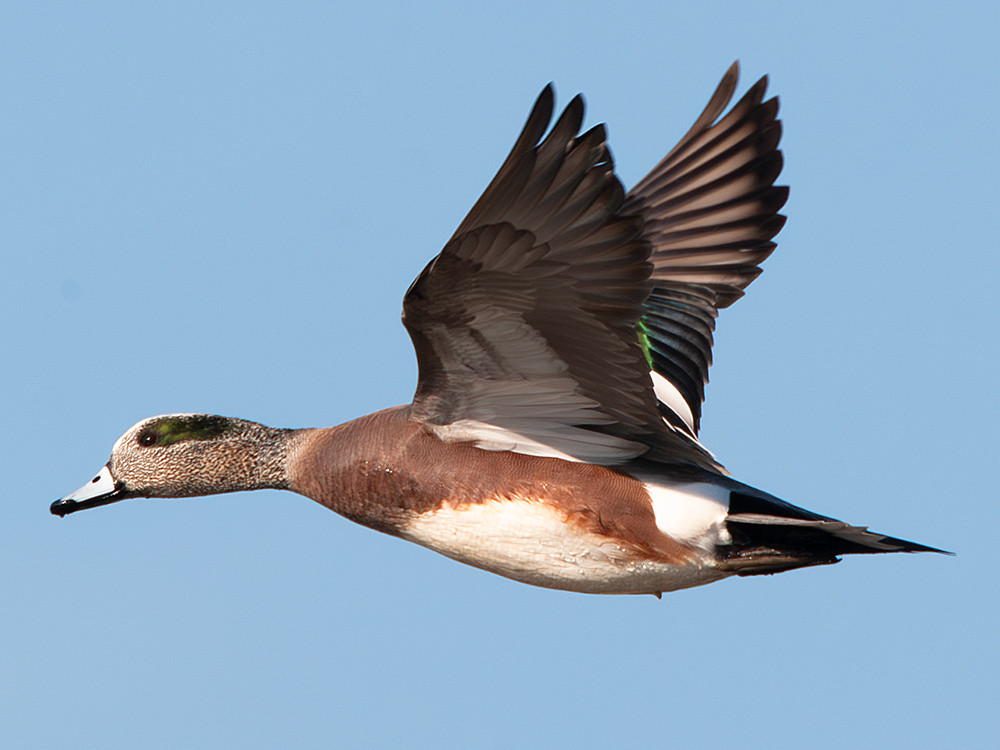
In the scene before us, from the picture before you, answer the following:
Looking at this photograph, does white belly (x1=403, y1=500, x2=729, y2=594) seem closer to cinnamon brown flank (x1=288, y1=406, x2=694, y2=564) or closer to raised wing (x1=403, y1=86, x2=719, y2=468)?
cinnamon brown flank (x1=288, y1=406, x2=694, y2=564)

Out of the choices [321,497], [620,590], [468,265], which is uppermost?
[468,265]

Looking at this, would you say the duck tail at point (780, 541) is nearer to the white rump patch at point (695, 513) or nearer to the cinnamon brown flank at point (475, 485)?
the white rump patch at point (695, 513)

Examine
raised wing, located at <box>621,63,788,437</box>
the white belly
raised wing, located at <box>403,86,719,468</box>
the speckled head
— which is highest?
raised wing, located at <box>621,63,788,437</box>

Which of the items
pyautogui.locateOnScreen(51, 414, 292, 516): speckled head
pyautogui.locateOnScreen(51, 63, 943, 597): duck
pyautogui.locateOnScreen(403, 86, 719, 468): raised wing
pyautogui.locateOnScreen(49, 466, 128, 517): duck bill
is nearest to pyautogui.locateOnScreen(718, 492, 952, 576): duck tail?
pyautogui.locateOnScreen(51, 63, 943, 597): duck

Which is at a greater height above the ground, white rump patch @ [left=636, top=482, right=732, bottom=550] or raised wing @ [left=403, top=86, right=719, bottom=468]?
raised wing @ [left=403, top=86, right=719, bottom=468]

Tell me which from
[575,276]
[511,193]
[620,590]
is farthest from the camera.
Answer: [620,590]

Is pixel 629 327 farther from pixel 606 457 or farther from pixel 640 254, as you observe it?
pixel 606 457

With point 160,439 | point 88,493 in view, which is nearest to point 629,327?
point 160,439

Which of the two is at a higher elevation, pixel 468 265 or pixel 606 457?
pixel 468 265

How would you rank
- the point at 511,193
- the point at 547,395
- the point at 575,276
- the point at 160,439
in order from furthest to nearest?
1. the point at 160,439
2. the point at 547,395
3. the point at 575,276
4. the point at 511,193

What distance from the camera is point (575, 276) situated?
13.0 ft

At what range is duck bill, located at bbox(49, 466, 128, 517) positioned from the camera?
5.51 m

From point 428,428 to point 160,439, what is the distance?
4.75ft

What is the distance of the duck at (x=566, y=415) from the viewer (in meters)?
3.83
